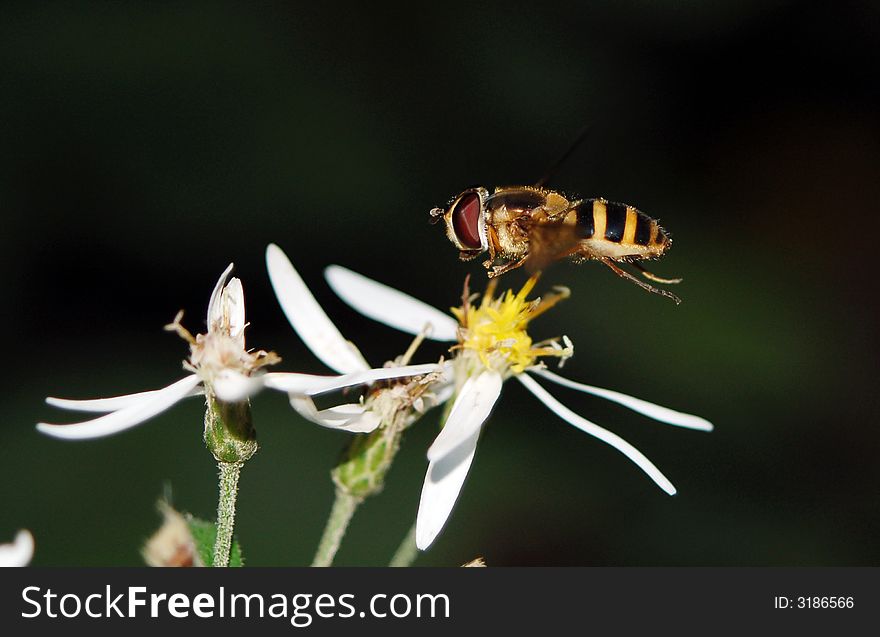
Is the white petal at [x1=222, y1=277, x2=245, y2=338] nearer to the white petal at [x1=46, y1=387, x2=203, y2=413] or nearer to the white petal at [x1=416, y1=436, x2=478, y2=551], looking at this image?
the white petal at [x1=46, y1=387, x2=203, y2=413]

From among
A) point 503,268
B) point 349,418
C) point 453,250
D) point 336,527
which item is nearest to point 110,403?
point 349,418

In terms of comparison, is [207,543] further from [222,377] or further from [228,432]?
[222,377]

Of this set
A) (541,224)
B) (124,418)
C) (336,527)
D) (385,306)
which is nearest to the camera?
(124,418)

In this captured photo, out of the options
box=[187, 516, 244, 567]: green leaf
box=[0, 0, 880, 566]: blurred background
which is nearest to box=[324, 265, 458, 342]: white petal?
box=[187, 516, 244, 567]: green leaf

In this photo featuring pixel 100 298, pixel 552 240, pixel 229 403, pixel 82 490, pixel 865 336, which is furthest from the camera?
pixel 865 336

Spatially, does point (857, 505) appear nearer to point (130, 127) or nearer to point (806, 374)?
point (806, 374)

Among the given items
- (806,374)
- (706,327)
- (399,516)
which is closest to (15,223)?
(399,516)

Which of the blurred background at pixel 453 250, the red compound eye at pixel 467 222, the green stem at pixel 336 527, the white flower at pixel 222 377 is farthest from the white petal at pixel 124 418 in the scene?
the blurred background at pixel 453 250
